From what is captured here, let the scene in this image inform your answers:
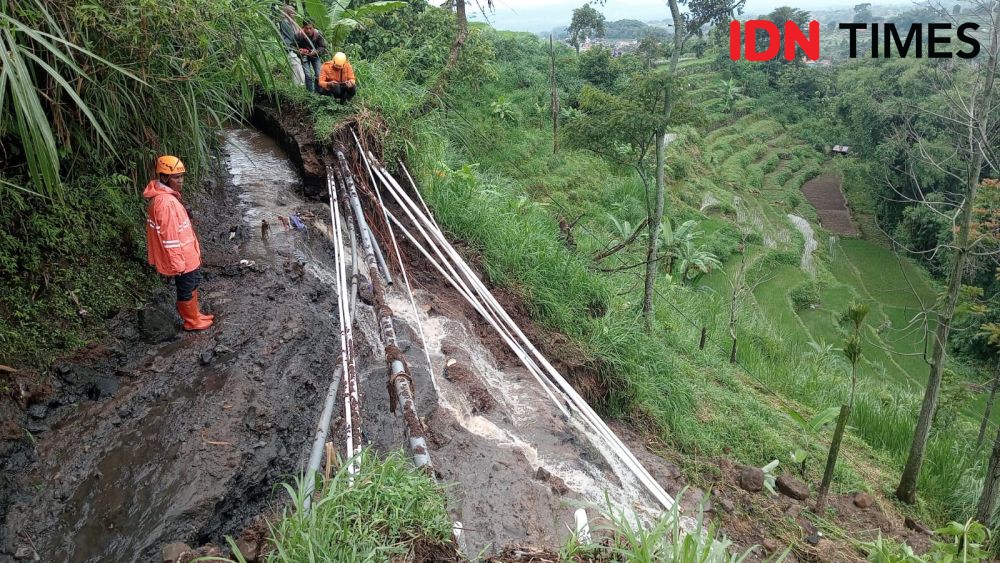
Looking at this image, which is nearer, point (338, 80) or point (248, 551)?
point (248, 551)

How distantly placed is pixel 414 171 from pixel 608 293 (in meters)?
2.36

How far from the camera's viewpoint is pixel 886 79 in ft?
96.3

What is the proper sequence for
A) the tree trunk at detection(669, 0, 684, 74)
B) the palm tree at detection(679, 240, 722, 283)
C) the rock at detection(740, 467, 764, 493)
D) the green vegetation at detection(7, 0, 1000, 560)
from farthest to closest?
the palm tree at detection(679, 240, 722, 283)
the tree trunk at detection(669, 0, 684, 74)
the rock at detection(740, 467, 764, 493)
the green vegetation at detection(7, 0, 1000, 560)

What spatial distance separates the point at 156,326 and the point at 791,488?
531cm

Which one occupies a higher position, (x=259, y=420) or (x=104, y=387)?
(x=104, y=387)

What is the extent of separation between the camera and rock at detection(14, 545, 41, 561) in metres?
2.46

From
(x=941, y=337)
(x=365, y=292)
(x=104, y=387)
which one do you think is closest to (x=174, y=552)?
(x=104, y=387)

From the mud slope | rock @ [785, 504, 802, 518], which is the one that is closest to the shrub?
rock @ [785, 504, 802, 518]

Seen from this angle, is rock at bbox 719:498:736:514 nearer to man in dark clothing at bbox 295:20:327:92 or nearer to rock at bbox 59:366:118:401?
rock at bbox 59:366:118:401

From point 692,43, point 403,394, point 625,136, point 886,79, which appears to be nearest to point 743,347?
point 625,136

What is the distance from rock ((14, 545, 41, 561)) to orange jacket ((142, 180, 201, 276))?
1647mm

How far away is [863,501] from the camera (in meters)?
5.89

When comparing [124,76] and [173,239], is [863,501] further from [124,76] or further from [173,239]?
[124,76]

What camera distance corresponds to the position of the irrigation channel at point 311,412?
2.65 metres
